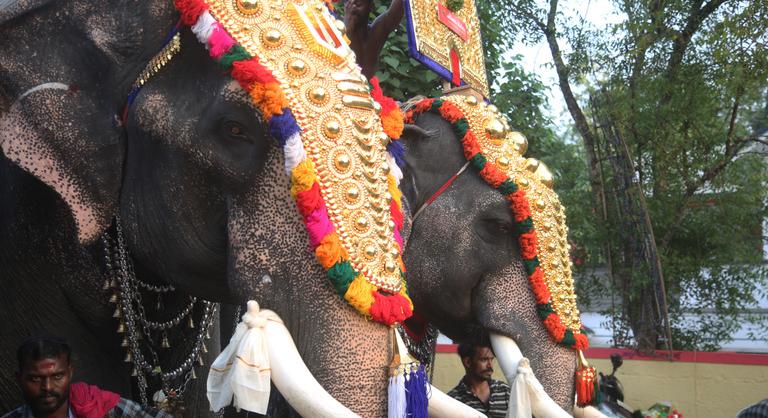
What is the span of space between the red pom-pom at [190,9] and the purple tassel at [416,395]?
3.52 feet

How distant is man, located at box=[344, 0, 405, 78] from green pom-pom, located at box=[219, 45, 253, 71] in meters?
1.89

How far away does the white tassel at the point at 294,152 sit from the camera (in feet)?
7.77

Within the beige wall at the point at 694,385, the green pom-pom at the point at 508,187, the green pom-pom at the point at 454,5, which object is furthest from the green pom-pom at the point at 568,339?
the beige wall at the point at 694,385

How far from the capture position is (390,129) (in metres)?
2.81

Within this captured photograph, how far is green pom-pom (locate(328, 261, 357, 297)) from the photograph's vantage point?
226 centimetres

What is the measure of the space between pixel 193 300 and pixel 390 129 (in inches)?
35.9

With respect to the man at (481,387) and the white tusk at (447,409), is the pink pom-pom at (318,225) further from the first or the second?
the man at (481,387)

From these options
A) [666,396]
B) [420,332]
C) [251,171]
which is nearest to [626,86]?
[666,396]

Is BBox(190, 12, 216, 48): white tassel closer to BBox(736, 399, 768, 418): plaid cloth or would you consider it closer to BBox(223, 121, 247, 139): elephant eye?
BBox(223, 121, 247, 139): elephant eye

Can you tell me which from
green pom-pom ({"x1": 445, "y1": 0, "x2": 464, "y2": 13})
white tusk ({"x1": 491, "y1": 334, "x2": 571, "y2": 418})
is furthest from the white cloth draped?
green pom-pom ({"x1": 445, "y1": 0, "x2": 464, "y2": 13})

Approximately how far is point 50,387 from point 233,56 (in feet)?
3.12

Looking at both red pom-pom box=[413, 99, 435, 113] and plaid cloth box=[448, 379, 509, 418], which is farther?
red pom-pom box=[413, 99, 435, 113]

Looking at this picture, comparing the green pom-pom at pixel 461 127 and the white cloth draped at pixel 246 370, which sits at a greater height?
the green pom-pom at pixel 461 127

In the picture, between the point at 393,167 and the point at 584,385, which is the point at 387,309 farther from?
the point at 584,385
